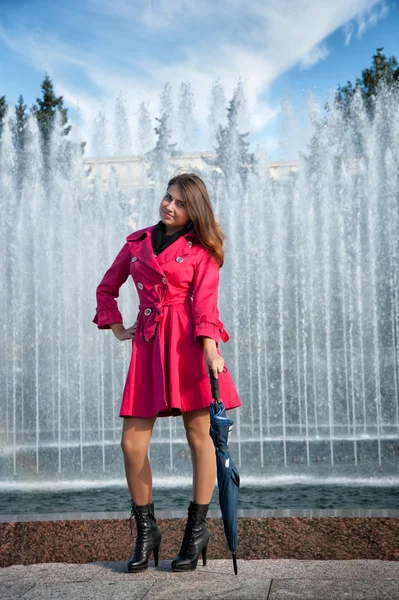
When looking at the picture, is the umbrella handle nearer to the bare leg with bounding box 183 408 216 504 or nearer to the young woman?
the young woman

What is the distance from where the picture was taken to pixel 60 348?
10719mm

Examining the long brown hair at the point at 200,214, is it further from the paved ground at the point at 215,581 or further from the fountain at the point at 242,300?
the fountain at the point at 242,300

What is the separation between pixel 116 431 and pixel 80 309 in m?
2.19

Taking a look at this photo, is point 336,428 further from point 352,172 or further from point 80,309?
point 352,172

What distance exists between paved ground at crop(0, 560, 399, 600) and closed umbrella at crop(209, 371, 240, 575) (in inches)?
5.8

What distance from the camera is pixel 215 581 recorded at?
2650 mm

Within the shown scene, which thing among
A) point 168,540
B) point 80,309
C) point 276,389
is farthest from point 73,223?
point 168,540

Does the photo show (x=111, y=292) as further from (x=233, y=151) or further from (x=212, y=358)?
(x=233, y=151)

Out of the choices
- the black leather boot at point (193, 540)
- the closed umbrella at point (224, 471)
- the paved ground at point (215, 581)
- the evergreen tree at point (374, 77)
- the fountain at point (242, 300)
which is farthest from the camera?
the evergreen tree at point (374, 77)

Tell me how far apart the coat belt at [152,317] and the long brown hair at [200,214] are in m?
0.24

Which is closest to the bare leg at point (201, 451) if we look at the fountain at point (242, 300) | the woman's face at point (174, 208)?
the woman's face at point (174, 208)

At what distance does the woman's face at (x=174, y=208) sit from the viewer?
300cm

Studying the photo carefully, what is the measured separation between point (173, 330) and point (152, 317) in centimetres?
11

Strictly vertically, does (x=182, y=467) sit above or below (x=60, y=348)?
below
